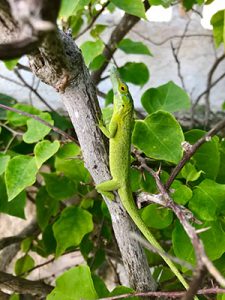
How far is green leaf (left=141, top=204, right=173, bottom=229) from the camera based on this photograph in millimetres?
897

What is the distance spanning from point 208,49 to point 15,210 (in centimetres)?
144

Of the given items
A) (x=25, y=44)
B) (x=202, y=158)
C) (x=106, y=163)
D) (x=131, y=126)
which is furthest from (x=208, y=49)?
(x=25, y=44)

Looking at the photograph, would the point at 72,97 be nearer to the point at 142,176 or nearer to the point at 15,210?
the point at 142,176

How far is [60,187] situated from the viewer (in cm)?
116

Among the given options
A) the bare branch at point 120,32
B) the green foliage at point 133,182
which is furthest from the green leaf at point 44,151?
the bare branch at point 120,32

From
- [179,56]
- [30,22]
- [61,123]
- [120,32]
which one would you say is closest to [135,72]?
[120,32]

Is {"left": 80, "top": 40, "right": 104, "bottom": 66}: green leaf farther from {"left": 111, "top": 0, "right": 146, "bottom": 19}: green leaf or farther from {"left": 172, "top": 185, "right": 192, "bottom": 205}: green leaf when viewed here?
{"left": 172, "top": 185, "right": 192, "bottom": 205}: green leaf

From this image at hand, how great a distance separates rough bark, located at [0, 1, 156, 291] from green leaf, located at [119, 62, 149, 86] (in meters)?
0.66

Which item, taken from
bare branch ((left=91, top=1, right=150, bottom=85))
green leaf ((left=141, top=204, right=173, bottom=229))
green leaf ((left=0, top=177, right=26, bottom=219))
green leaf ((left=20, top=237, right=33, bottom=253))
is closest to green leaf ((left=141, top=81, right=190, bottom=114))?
green leaf ((left=141, top=204, right=173, bottom=229))

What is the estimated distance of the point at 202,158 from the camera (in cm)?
91

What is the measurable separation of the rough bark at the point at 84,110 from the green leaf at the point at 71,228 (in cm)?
21

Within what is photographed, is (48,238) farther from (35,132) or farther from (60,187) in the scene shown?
(35,132)

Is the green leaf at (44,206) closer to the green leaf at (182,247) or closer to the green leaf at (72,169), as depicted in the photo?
the green leaf at (72,169)

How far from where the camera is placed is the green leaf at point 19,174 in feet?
2.92
